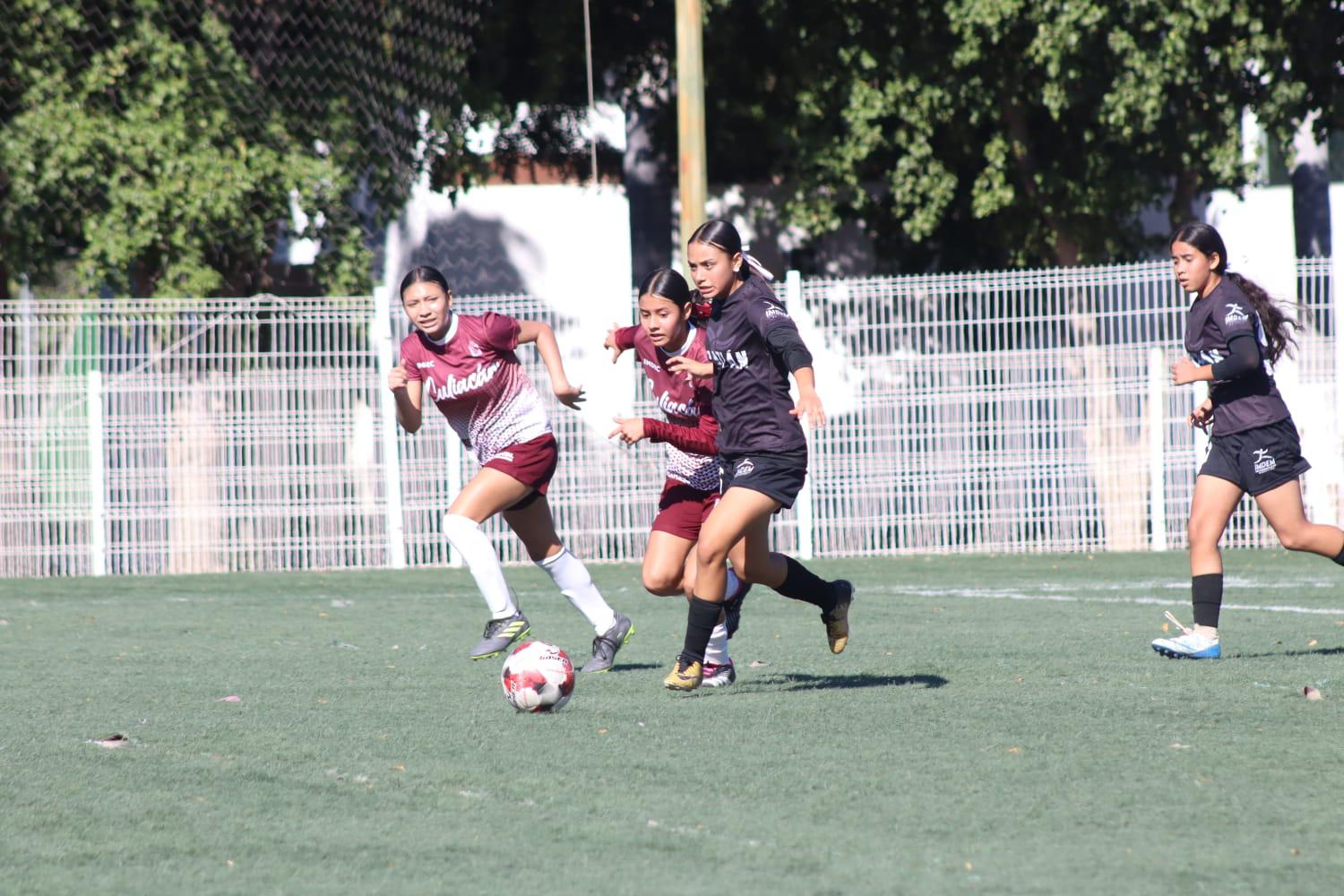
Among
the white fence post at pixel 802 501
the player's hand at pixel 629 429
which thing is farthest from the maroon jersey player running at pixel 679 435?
the white fence post at pixel 802 501

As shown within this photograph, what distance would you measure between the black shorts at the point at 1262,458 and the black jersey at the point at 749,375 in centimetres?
219

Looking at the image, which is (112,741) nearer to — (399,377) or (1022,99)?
(399,377)

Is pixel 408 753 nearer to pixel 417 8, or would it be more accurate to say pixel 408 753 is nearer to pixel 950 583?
pixel 950 583

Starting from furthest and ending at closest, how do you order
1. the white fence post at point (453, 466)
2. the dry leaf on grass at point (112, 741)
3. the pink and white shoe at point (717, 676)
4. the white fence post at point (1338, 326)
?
the white fence post at point (453, 466) → the white fence post at point (1338, 326) → the pink and white shoe at point (717, 676) → the dry leaf on grass at point (112, 741)

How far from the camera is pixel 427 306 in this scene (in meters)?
8.38

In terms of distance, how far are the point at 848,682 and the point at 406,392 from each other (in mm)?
2533

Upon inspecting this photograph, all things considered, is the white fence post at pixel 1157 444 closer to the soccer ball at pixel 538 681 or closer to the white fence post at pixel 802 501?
the white fence post at pixel 802 501

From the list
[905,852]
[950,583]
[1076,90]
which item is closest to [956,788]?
[905,852]

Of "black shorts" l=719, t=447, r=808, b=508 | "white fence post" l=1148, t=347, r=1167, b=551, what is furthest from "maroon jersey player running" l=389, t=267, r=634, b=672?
"white fence post" l=1148, t=347, r=1167, b=551

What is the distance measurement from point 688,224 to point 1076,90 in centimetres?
414

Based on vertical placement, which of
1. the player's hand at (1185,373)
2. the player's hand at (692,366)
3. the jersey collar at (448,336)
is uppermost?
the jersey collar at (448,336)

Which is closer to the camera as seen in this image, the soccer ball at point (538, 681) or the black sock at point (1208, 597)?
the soccer ball at point (538, 681)

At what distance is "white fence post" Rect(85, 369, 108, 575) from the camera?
605 inches

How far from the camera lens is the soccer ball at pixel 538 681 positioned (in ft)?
22.2
